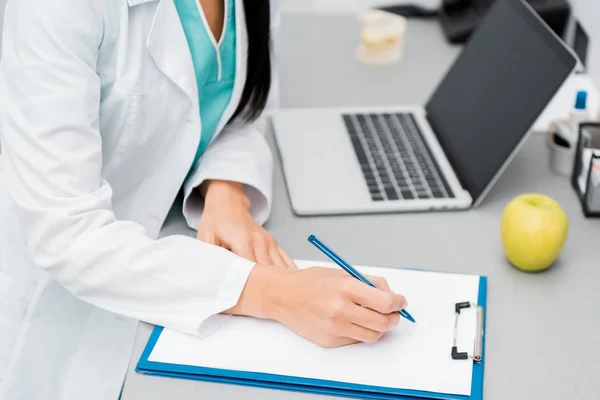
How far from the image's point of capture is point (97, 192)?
91 cm

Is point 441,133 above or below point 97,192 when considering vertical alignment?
below

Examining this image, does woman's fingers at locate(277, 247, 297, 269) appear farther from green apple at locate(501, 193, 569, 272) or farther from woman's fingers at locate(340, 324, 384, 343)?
green apple at locate(501, 193, 569, 272)

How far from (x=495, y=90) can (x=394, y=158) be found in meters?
0.20

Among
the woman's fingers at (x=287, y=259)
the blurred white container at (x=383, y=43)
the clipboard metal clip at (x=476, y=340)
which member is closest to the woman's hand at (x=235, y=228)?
the woman's fingers at (x=287, y=259)

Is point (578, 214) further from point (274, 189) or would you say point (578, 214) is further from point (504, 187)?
point (274, 189)

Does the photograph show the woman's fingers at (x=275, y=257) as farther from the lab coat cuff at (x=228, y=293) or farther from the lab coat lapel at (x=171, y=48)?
the lab coat lapel at (x=171, y=48)

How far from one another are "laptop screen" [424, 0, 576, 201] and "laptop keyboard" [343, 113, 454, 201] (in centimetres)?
4

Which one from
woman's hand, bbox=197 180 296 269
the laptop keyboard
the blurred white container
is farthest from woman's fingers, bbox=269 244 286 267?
the blurred white container

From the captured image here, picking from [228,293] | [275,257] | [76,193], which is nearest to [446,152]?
[275,257]

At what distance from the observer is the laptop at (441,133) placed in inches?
44.4

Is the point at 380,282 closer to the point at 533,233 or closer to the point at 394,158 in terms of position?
the point at 533,233

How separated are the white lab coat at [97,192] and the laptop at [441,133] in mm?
132

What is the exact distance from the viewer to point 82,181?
898 mm

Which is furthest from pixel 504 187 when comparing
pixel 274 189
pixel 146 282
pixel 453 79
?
pixel 146 282
